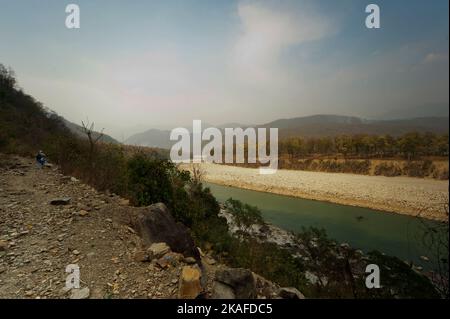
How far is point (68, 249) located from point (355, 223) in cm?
2218

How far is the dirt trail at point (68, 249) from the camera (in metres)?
3.89

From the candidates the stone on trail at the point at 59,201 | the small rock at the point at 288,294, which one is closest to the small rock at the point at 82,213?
the stone on trail at the point at 59,201

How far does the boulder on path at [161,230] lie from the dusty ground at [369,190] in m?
15.5

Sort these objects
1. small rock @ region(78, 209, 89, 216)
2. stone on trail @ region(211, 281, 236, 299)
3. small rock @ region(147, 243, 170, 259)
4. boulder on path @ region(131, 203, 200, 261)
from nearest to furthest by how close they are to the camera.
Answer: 1. stone on trail @ region(211, 281, 236, 299)
2. small rock @ region(147, 243, 170, 259)
3. boulder on path @ region(131, 203, 200, 261)
4. small rock @ region(78, 209, 89, 216)

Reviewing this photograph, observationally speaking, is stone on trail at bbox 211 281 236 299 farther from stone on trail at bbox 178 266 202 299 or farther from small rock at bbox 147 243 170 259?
small rock at bbox 147 243 170 259

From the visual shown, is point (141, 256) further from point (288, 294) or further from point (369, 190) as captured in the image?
point (369, 190)

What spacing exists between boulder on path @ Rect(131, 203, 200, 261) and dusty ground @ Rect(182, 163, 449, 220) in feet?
50.8

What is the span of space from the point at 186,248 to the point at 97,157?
6.78m

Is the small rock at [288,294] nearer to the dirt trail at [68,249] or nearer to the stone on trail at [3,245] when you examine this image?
the dirt trail at [68,249]

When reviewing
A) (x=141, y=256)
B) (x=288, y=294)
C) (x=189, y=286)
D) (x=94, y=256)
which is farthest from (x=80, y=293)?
(x=288, y=294)

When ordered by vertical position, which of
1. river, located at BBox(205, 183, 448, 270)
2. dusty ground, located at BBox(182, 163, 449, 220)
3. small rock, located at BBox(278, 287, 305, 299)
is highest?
small rock, located at BBox(278, 287, 305, 299)

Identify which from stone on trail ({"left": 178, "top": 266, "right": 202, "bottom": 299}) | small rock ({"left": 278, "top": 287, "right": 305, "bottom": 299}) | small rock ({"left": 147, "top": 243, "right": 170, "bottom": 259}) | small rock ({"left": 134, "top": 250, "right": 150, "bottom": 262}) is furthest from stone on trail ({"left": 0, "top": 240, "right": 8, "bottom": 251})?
small rock ({"left": 278, "top": 287, "right": 305, "bottom": 299})

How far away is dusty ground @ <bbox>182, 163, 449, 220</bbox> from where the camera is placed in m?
23.7
